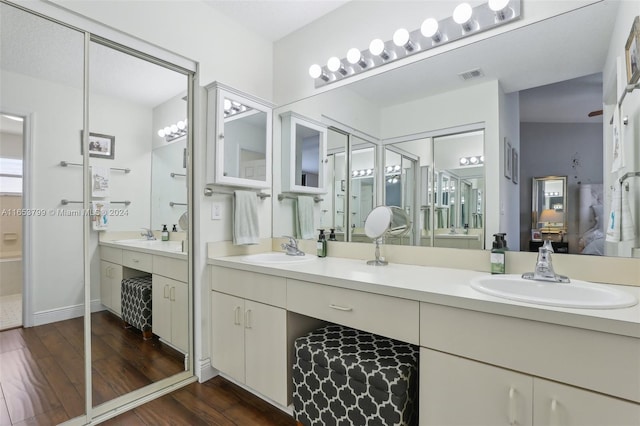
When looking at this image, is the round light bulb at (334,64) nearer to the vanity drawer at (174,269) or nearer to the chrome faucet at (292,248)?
the chrome faucet at (292,248)

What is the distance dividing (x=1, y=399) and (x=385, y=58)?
2595mm

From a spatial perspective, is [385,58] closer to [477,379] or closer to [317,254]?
[317,254]

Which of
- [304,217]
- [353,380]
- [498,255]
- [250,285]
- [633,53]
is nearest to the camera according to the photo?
[633,53]

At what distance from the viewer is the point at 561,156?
1408mm

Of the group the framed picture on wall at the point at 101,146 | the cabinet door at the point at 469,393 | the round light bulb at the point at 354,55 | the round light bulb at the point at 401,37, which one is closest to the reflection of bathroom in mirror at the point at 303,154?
the round light bulb at the point at 354,55

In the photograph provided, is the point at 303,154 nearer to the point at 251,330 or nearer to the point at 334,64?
the point at 334,64

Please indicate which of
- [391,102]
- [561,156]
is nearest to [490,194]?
[561,156]

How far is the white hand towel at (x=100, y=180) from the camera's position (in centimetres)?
168

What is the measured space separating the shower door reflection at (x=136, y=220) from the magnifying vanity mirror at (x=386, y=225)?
4.04ft

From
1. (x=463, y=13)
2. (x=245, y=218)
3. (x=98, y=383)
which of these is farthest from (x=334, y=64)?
(x=98, y=383)

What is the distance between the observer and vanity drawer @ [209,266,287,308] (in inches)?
65.0

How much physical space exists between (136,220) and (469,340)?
181cm

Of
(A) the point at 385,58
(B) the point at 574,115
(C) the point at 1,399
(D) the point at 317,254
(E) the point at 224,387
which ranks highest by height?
(A) the point at 385,58

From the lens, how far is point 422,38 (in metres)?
1.76
